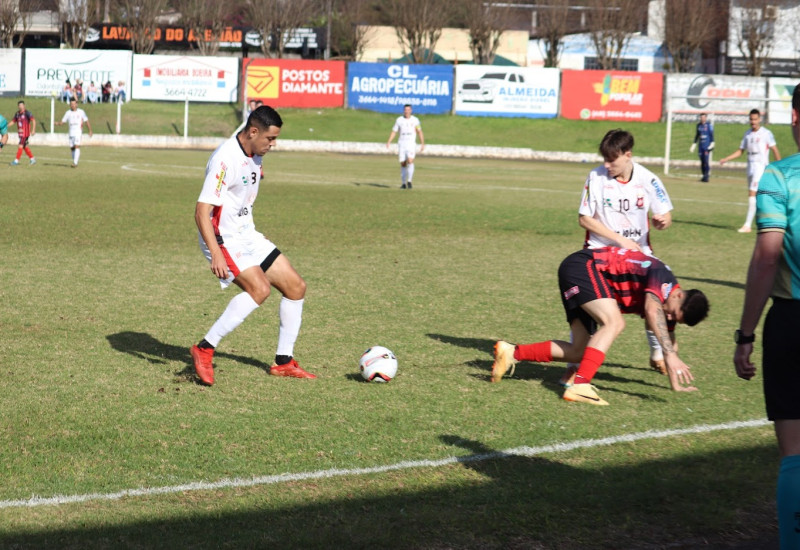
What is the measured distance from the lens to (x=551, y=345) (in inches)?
283

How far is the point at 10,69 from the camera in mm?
48000

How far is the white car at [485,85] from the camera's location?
49938 mm

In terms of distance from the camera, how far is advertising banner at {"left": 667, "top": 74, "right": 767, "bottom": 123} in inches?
1895

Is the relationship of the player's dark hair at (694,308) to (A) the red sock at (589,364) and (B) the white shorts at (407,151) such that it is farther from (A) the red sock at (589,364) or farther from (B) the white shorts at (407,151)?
(B) the white shorts at (407,151)

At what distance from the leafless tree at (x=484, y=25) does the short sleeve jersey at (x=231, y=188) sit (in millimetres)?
62492

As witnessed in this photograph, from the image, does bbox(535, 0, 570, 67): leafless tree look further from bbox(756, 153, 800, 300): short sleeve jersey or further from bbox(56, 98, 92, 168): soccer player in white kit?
bbox(756, 153, 800, 300): short sleeve jersey

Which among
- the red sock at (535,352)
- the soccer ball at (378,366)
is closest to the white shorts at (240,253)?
the soccer ball at (378,366)

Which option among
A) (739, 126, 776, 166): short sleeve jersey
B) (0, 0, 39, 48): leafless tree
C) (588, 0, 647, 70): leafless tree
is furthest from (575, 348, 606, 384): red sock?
(0, 0, 39, 48): leafless tree

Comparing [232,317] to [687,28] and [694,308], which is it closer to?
Answer: [694,308]

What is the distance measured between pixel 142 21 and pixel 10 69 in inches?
646

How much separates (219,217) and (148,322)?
2.41 metres

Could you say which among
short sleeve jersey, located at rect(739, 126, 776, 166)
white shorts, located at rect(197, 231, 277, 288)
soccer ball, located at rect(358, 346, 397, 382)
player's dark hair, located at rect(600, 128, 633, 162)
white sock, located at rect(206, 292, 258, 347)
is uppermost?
short sleeve jersey, located at rect(739, 126, 776, 166)

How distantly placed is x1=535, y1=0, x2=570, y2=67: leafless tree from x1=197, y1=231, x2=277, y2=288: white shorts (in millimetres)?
63459

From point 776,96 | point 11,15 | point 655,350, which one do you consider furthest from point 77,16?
point 655,350
